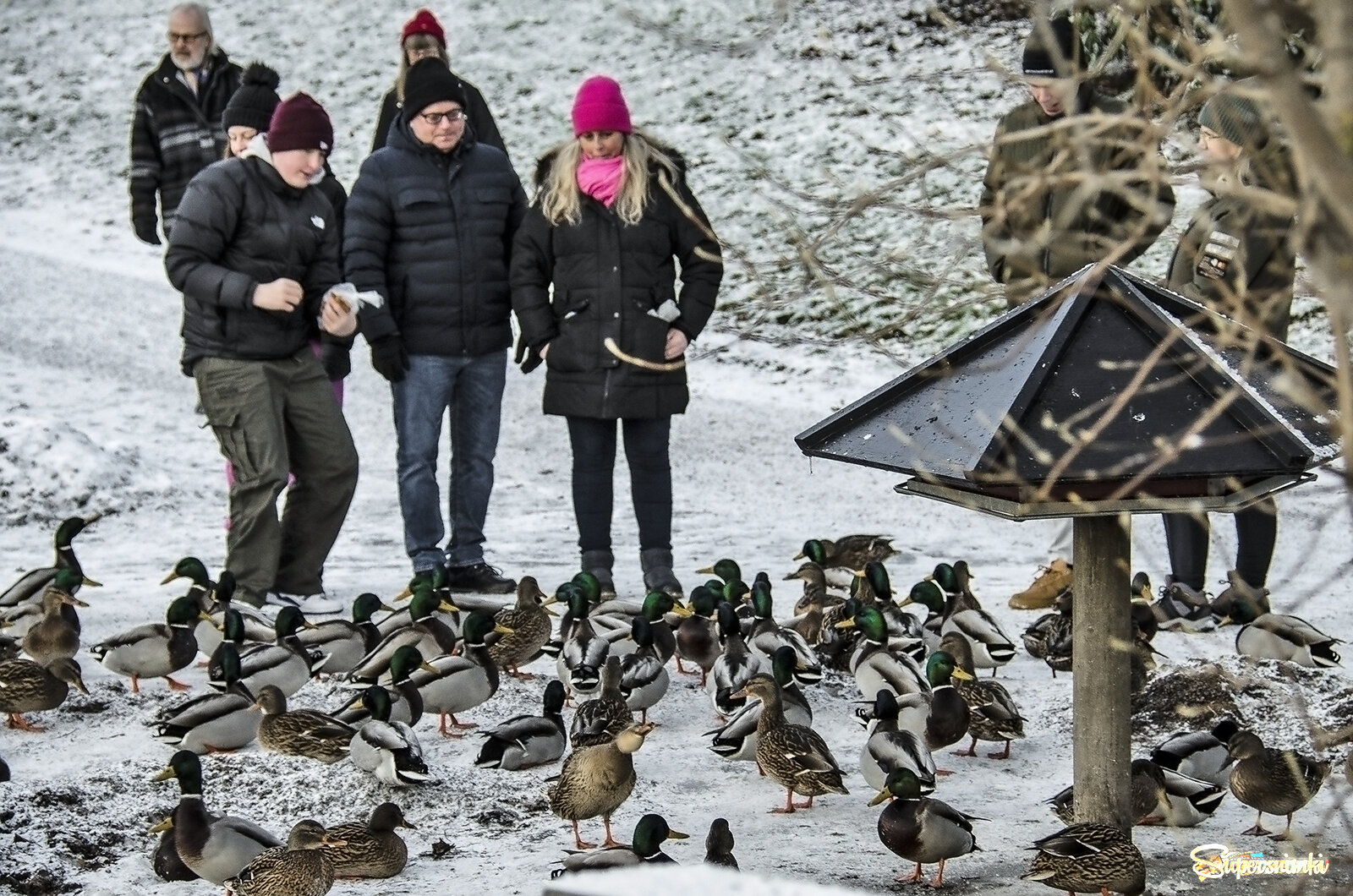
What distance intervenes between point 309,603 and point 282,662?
143 centimetres

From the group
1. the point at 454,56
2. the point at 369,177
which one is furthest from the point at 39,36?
the point at 369,177

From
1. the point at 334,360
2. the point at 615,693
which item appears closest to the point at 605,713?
the point at 615,693

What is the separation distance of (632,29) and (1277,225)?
16.8 m

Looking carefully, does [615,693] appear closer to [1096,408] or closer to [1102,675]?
[1102,675]

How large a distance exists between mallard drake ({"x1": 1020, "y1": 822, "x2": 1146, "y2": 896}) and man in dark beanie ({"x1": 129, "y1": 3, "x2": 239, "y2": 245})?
6.70 meters

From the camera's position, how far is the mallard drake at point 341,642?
7566 mm

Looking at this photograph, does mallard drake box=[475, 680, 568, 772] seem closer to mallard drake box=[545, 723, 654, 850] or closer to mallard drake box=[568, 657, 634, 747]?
mallard drake box=[568, 657, 634, 747]

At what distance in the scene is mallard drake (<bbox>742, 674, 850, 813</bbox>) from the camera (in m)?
6.09

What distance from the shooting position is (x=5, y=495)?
413 inches

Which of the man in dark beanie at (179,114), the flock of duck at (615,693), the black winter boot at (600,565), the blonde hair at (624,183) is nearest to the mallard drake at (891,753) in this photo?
the flock of duck at (615,693)

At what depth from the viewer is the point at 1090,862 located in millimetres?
5066

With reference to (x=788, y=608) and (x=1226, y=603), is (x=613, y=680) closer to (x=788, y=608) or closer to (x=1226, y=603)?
(x=788, y=608)

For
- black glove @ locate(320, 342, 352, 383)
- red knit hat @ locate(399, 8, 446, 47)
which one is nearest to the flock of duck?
black glove @ locate(320, 342, 352, 383)

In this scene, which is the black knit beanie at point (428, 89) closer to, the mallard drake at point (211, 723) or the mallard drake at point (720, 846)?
the mallard drake at point (211, 723)
